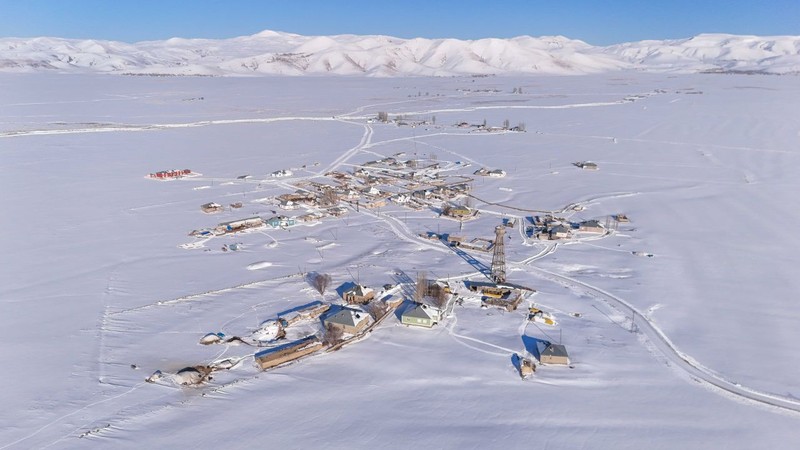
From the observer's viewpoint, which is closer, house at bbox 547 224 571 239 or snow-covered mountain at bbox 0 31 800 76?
house at bbox 547 224 571 239

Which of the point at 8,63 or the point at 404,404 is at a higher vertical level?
the point at 8,63

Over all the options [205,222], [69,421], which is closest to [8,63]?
[205,222]

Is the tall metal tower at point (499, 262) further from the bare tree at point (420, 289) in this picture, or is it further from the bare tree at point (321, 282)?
the bare tree at point (321, 282)

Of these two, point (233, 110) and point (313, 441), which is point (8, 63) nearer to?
point (233, 110)

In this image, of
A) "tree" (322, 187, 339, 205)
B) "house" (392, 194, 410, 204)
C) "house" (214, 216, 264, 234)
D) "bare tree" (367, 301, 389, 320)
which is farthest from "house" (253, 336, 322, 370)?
"house" (392, 194, 410, 204)

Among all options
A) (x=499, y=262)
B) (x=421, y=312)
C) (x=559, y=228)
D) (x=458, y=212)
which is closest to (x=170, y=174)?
(x=458, y=212)

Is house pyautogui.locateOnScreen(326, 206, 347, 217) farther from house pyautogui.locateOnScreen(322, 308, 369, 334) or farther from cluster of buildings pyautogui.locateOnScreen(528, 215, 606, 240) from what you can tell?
house pyautogui.locateOnScreen(322, 308, 369, 334)
